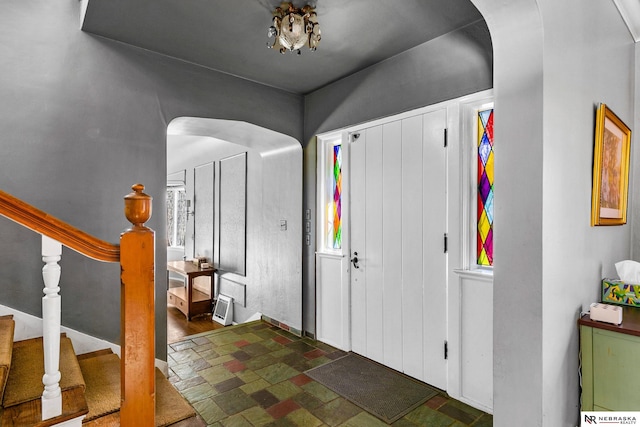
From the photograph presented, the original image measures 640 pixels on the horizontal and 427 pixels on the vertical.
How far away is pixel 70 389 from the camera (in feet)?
4.97

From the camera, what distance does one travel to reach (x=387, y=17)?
2.30 metres

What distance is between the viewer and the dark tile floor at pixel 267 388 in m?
2.27

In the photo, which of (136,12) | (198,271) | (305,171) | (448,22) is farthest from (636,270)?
(198,271)

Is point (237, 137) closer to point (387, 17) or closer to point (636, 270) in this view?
point (387, 17)

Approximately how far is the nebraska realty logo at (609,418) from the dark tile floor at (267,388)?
0.62m

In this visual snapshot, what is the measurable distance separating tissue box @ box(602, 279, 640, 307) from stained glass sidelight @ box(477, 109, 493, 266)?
656 millimetres

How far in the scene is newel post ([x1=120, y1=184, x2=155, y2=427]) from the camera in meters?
1.28

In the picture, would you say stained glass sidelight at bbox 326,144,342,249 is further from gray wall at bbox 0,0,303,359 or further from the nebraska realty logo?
the nebraska realty logo

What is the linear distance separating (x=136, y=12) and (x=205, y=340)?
3.00 meters

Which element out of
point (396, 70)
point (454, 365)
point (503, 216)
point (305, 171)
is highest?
point (396, 70)

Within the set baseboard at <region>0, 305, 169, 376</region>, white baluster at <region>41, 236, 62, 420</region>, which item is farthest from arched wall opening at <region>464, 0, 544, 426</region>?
baseboard at <region>0, 305, 169, 376</region>

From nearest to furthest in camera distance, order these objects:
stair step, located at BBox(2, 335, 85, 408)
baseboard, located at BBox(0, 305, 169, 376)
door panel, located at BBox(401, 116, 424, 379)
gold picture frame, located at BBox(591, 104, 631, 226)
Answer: stair step, located at BBox(2, 335, 85, 408)
gold picture frame, located at BBox(591, 104, 631, 226)
baseboard, located at BBox(0, 305, 169, 376)
door panel, located at BBox(401, 116, 424, 379)

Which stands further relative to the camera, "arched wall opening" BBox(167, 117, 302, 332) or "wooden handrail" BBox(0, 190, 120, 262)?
"arched wall opening" BBox(167, 117, 302, 332)

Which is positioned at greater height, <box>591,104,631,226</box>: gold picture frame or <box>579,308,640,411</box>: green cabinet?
<box>591,104,631,226</box>: gold picture frame
